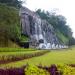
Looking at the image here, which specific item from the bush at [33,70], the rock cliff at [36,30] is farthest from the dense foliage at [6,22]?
the bush at [33,70]

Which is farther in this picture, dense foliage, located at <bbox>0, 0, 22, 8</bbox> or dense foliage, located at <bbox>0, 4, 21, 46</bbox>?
dense foliage, located at <bbox>0, 0, 22, 8</bbox>

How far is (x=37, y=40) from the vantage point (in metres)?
50.3

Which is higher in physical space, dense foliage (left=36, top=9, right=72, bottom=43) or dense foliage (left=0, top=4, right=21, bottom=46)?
dense foliage (left=36, top=9, right=72, bottom=43)

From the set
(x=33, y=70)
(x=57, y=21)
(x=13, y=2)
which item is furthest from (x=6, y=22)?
(x=57, y=21)

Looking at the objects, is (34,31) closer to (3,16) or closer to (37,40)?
(37,40)

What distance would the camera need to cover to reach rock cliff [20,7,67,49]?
160ft

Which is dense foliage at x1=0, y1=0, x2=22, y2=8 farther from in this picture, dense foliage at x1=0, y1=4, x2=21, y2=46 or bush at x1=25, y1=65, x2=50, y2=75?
bush at x1=25, y1=65, x2=50, y2=75

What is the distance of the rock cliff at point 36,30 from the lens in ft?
160

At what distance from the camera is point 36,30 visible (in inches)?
2051

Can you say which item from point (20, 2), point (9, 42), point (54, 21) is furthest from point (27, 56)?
point (54, 21)

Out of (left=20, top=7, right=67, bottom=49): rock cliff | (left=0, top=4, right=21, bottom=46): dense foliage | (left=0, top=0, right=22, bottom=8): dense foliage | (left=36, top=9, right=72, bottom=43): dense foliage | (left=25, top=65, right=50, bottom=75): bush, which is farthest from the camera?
(left=36, top=9, right=72, bottom=43): dense foliage

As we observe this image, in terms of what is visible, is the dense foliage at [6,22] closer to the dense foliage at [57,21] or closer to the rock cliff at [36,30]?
the rock cliff at [36,30]

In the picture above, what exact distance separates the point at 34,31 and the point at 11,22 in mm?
16880

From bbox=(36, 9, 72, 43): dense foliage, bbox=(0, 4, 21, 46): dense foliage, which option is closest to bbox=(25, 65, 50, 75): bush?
bbox=(0, 4, 21, 46): dense foliage
